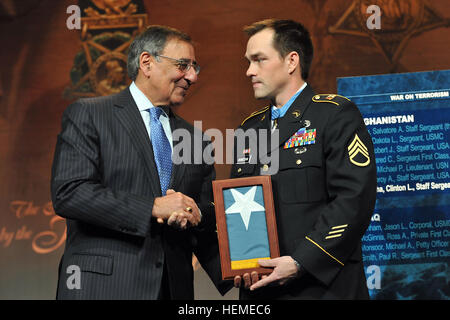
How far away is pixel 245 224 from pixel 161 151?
58cm

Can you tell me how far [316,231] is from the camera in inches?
85.2

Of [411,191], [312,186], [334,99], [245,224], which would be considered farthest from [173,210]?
[411,191]

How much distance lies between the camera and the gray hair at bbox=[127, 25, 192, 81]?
2.75 m

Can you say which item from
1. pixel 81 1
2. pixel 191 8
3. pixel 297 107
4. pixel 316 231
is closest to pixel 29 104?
pixel 81 1

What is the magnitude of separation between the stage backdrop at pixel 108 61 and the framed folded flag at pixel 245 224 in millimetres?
2222

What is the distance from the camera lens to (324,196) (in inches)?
89.7

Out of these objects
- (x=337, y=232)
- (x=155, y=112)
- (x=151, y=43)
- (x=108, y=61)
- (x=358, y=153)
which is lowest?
(x=337, y=232)

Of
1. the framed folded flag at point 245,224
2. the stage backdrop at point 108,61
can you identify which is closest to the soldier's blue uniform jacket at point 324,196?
the framed folded flag at point 245,224

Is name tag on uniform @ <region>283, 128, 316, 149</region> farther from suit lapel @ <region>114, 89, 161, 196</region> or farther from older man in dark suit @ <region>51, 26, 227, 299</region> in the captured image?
suit lapel @ <region>114, 89, 161, 196</region>

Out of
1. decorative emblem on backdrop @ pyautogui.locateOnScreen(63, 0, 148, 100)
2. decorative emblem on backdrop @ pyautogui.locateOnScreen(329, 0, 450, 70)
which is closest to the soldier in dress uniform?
decorative emblem on backdrop @ pyautogui.locateOnScreen(329, 0, 450, 70)

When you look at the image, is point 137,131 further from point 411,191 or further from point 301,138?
point 411,191

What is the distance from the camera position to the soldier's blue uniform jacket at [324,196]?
2.13 m

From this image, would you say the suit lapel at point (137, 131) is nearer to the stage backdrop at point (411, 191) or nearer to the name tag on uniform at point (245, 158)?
the name tag on uniform at point (245, 158)

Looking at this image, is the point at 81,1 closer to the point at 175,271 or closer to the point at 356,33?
the point at 356,33
